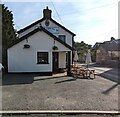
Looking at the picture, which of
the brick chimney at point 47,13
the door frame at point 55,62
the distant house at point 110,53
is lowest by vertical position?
the door frame at point 55,62

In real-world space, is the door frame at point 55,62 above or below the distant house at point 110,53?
below

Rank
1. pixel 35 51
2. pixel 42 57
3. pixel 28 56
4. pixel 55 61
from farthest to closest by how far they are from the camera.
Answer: pixel 55 61
pixel 42 57
pixel 35 51
pixel 28 56

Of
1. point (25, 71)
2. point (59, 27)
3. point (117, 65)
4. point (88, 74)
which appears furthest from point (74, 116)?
point (117, 65)

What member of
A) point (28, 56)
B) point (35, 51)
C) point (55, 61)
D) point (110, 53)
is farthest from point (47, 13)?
point (110, 53)

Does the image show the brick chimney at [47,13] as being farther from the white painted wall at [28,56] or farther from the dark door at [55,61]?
the white painted wall at [28,56]

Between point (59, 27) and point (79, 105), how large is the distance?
22.1 m

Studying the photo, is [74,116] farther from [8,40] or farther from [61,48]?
[8,40]

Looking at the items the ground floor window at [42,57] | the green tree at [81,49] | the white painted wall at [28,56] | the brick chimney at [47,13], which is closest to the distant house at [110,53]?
the green tree at [81,49]

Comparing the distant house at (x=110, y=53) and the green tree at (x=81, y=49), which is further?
the green tree at (x=81, y=49)

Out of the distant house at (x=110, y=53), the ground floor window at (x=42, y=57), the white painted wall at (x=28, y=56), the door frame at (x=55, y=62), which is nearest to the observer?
the white painted wall at (x=28, y=56)

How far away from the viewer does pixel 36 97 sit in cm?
1131

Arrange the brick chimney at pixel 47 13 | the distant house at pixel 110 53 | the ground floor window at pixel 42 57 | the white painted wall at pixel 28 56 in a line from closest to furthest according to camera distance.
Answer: the white painted wall at pixel 28 56
the ground floor window at pixel 42 57
the brick chimney at pixel 47 13
the distant house at pixel 110 53

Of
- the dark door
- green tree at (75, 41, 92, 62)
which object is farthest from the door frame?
green tree at (75, 41, 92, 62)

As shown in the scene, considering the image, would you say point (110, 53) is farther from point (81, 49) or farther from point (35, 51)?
point (35, 51)
